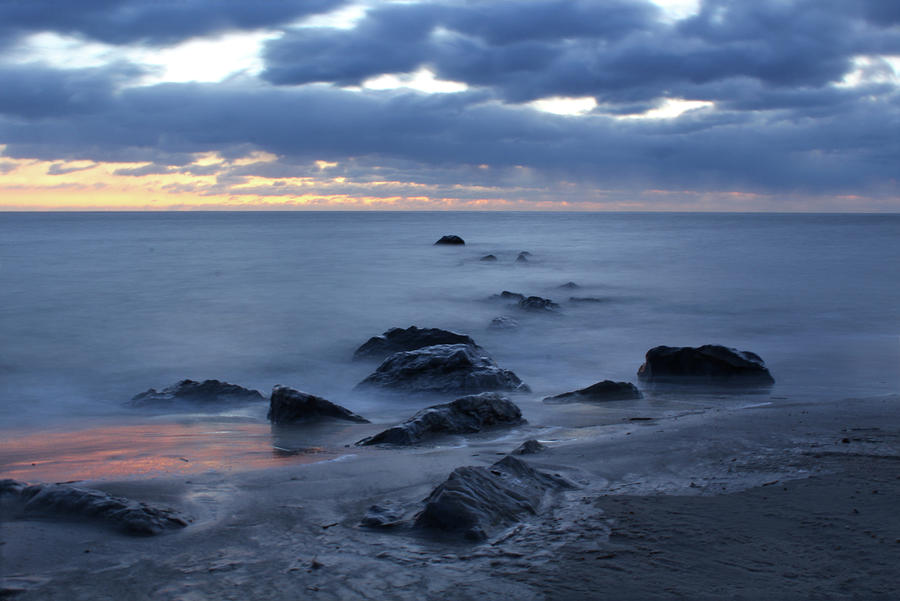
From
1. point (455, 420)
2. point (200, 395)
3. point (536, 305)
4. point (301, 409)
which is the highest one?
point (536, 305)

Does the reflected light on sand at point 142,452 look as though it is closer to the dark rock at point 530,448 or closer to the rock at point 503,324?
the dark rock at point 530,448

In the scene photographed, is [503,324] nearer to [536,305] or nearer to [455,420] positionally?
[536,305]

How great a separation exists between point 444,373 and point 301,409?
6.53 feet

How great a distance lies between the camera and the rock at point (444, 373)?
7992 mm

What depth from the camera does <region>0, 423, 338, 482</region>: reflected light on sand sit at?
4.84 m

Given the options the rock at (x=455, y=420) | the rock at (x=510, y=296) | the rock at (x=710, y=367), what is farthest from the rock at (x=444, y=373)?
the rock at (x=510, y=296)

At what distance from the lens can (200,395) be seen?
7770 mm

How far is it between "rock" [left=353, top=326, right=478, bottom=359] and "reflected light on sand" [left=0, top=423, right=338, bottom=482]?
3707 mm

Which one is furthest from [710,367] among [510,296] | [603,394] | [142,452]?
[510,296]

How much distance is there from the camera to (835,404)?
649cm

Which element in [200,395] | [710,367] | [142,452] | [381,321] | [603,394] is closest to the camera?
[142,452]

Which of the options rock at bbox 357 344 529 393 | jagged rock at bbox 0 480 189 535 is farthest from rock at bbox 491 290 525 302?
jagged rock at bbox 0 480 189 535

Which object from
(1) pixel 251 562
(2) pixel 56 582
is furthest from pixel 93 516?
(1) pixel 251 562

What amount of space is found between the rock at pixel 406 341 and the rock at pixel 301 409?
322 centimetres
